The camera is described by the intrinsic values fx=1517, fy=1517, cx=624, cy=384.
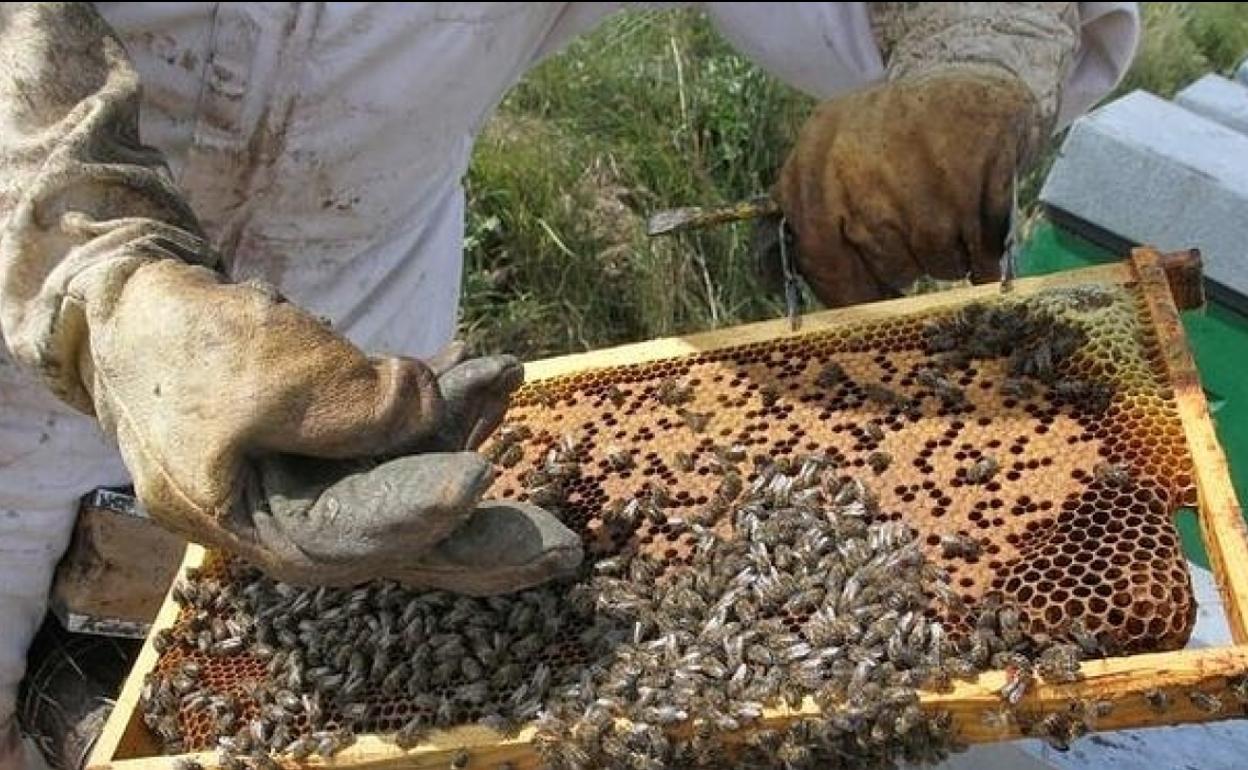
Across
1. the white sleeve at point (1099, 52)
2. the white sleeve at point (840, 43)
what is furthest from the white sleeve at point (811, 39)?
the white sleeve at point (1099, 52)

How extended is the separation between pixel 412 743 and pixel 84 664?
→ 1595 mm

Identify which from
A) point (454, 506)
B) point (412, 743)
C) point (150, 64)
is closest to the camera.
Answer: point (454, 506)

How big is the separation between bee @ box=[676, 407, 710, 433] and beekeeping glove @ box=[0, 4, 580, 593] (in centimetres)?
72

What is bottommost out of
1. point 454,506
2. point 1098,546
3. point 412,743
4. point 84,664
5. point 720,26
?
point 84,664

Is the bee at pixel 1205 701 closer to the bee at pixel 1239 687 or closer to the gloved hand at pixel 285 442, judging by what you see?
the bee at pixel 1239 687

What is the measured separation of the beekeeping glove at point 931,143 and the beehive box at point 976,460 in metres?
0.20

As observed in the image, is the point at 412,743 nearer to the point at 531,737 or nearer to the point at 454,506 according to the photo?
the point at 531,737

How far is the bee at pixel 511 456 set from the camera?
3.59 metres

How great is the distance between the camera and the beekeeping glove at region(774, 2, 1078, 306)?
3357 mm

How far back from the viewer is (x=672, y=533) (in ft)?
10.9

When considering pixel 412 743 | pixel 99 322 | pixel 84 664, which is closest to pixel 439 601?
pixel 412 743

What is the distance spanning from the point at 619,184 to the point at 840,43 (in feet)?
12.7

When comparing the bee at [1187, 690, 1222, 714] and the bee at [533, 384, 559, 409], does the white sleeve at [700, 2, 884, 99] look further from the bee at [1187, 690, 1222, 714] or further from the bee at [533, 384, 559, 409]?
the bee at [1187, 690, 1222, 714]

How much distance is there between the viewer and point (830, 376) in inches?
141
